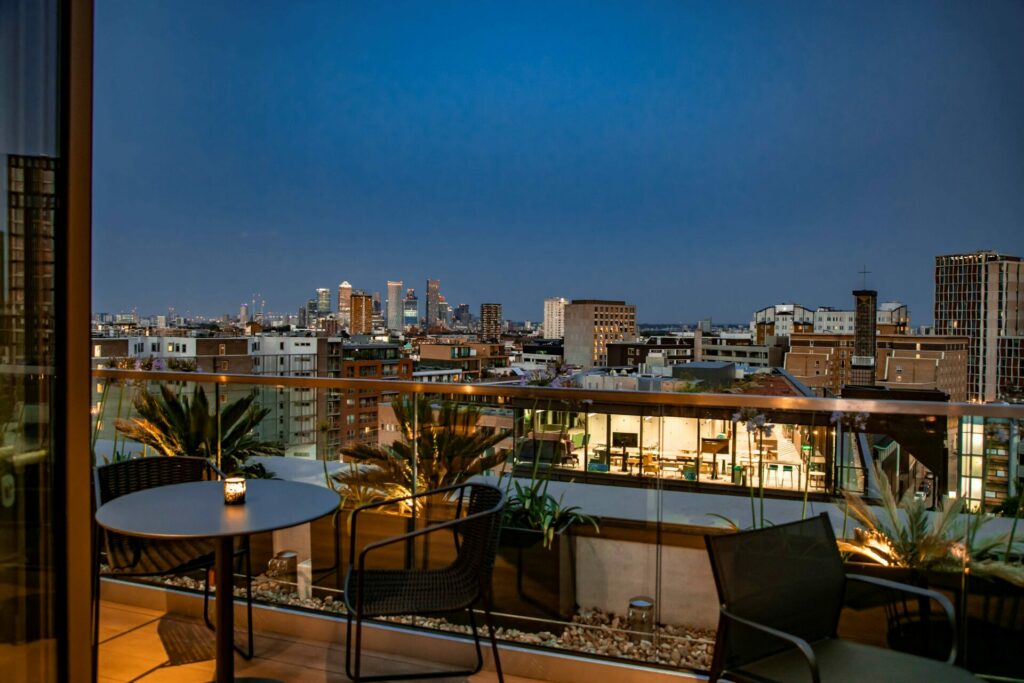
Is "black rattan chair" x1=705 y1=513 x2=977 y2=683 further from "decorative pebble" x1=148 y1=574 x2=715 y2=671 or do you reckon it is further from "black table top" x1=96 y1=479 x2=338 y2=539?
"black table top" x1=96 y1=479 x2=338 y2=539

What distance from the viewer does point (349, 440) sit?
3301 millimetres

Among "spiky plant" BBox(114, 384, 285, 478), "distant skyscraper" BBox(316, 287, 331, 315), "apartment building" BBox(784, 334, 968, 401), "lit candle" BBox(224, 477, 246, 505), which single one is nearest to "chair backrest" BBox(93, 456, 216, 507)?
"spiky plant" BBox(114, 384, 285, 478)

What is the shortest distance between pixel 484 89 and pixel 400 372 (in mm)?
14902

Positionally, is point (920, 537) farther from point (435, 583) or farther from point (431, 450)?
point (431, 450)

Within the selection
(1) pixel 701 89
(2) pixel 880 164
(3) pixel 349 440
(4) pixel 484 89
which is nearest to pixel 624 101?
(1) pixel 701 89

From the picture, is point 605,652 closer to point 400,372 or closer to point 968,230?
point 400,372

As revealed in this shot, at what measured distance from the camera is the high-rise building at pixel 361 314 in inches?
1352

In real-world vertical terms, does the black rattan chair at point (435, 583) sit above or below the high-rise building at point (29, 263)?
below

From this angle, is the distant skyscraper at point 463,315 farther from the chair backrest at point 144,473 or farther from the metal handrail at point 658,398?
the chair backrest at point 144,473

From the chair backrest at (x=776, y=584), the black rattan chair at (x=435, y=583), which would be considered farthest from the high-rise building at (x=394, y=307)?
the chair backrest at (x=776, y=584)

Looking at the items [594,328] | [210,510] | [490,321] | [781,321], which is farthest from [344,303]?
[210,510]

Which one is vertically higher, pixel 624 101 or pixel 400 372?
pixel 624 101

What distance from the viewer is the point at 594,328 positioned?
3650cm

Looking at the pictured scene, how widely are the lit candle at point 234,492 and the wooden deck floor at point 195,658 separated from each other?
A: 90 cm
